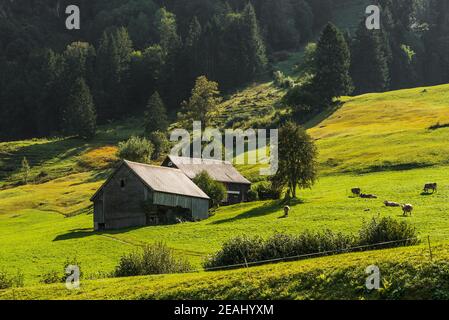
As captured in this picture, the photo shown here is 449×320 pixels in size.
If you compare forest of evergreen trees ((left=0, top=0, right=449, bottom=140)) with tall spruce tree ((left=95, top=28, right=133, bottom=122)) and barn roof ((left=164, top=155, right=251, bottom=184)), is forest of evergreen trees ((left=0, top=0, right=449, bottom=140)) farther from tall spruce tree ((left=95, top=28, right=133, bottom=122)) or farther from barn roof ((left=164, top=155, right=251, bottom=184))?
barn roof ((left=164, top=155, right=251, bottom=184))

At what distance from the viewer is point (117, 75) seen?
192 meters

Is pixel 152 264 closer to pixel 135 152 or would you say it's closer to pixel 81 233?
pixel 81 233

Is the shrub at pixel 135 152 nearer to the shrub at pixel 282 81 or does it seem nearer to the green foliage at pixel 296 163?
the green foliage at pixel 296 163

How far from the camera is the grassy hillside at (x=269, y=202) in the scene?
59.6 metres

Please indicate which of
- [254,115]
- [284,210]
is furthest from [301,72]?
[284,210]

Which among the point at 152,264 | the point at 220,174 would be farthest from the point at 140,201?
the point at 152,264

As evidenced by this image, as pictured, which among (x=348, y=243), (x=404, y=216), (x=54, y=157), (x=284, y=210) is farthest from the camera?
(x=54, y=157)

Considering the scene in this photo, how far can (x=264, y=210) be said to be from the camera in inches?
2896

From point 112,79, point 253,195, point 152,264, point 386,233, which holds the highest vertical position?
point 112,79

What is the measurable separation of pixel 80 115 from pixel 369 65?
67993 millimetres

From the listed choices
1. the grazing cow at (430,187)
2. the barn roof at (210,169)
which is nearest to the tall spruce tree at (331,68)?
the barn roof at (210,169)

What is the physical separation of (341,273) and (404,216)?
29053 mm

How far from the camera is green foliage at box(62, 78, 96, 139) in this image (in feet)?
535
